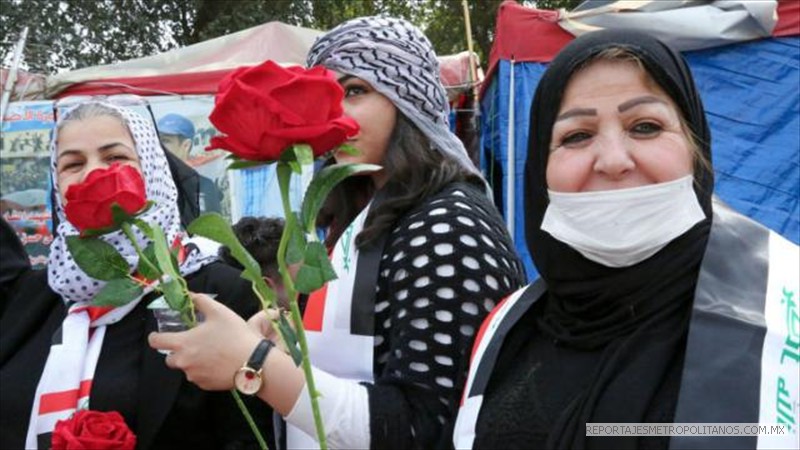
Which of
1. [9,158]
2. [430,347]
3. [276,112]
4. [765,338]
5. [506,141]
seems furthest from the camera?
[9,158]

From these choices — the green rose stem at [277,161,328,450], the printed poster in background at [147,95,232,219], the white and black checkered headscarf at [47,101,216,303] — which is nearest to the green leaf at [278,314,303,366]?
the green rose stem at [277,161,328,450]

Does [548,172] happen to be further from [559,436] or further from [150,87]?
[150,87]

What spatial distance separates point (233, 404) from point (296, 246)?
1.05 m

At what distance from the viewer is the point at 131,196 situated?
3.59 feet

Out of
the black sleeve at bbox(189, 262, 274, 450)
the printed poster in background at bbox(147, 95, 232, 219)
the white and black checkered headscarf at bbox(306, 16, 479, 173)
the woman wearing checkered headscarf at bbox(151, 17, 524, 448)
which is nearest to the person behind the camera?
the woman wearing checkered headscarf at bbox(151, 17, 524, 448)

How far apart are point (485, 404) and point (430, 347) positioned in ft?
0.51

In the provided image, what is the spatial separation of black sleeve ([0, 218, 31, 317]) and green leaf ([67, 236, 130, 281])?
1268mm

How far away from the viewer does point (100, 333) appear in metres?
2.01

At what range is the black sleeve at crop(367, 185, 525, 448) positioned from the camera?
1471 millimetres

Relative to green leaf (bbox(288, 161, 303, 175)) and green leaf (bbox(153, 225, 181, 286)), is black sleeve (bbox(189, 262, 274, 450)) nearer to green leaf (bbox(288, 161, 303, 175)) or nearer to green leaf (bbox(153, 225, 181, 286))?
green leaf (bbox(153, 225, 181, 286))

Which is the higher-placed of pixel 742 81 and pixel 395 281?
pixel 395 281

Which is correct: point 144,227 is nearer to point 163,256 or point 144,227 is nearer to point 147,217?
point 163,256

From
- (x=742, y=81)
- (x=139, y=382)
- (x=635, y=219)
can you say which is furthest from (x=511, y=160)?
(x=635, y=219)

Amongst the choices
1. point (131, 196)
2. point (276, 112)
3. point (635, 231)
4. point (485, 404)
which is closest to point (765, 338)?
point (635, 231)
